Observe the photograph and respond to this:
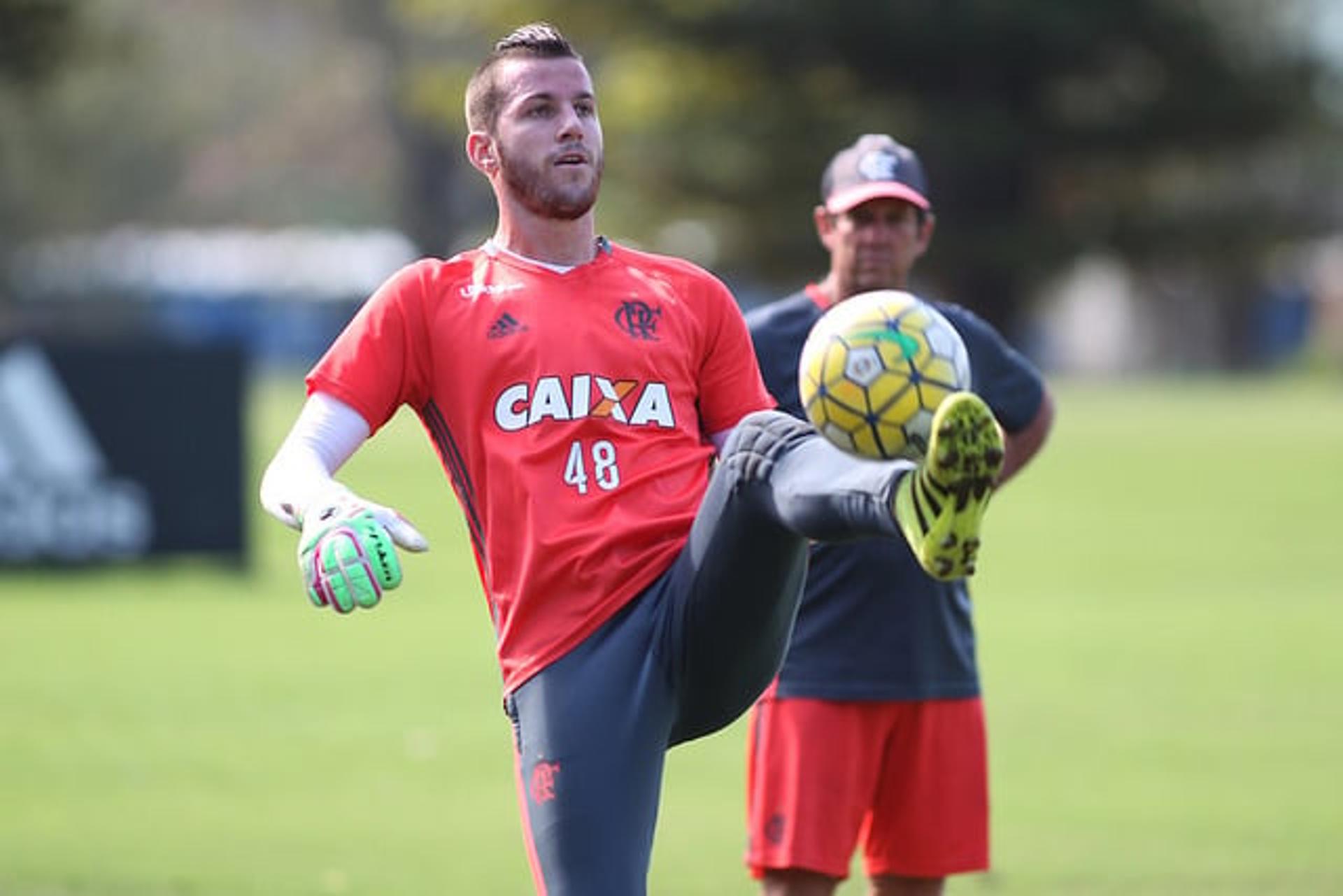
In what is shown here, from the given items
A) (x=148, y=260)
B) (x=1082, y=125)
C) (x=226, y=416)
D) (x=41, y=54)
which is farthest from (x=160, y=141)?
(x=226, y=416)

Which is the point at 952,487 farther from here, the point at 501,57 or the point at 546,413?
the point at 501,57

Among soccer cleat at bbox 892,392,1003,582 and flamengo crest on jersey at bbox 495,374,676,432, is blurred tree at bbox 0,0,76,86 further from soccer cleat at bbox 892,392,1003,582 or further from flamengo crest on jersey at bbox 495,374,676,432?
soccer cleat at bbox 892,392,1003,582

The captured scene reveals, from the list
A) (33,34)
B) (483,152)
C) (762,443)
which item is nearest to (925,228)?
(483,152)

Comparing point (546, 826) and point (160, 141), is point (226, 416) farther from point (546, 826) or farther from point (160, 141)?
point (160, 141)

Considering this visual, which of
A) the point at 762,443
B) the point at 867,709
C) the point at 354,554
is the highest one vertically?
the point at 762,443

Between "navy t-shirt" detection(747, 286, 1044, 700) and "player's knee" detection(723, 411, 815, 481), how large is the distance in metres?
1.93

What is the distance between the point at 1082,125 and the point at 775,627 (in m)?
49.5

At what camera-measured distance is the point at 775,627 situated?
18.1 feet

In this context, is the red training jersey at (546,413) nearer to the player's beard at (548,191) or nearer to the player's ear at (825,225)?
the player's beard at (548,191)

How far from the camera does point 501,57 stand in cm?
587

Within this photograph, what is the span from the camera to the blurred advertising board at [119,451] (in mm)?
20531

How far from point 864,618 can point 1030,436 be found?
86cm

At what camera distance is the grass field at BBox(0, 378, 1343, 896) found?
1024cm

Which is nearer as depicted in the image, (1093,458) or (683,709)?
(683,709)
